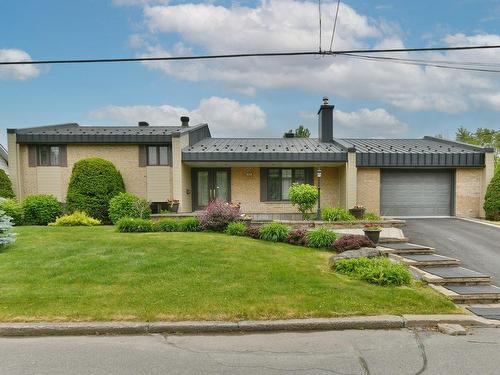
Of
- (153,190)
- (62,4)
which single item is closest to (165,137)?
(153,190)

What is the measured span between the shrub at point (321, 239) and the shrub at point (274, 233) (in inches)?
33.2

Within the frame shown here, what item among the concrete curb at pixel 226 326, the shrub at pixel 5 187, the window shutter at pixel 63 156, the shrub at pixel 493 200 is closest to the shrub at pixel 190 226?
the concrete curb at pixel 226 326

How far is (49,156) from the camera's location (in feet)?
51.1

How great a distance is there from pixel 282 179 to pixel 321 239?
7.47m

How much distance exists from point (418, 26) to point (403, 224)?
6.76m

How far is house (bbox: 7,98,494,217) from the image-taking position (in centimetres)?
1445

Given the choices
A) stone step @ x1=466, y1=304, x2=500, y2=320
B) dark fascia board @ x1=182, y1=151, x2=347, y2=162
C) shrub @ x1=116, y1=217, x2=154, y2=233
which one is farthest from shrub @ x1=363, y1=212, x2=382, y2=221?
shrub @ x1=116, y1=217, x2=154, y2=233

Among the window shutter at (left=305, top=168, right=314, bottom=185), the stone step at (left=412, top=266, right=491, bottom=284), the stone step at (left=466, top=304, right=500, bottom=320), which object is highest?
the window shutter at (left=305, top=168, right=314, bottom=185)

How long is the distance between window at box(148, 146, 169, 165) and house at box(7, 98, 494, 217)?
0.16ft

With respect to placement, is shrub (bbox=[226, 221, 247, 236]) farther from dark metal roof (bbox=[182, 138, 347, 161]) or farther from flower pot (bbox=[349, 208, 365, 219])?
flower pot (bbox=[349, 208, 365, 219])

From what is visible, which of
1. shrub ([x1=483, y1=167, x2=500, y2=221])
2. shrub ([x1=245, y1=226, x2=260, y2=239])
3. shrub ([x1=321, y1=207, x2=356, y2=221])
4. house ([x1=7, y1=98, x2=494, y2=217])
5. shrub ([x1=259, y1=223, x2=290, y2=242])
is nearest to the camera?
shrub ([x1=259, y1=223, x2=290, y2=242])

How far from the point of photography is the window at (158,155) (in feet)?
51.3

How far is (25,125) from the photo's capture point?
16.8 meters

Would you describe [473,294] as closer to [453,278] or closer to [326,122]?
[453,278]
